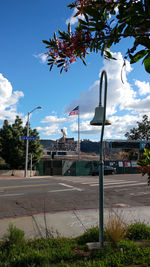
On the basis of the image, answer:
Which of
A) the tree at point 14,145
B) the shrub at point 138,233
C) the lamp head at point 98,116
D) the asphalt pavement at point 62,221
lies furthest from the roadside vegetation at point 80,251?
the tree at point 14,145

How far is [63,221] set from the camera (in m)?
6.72

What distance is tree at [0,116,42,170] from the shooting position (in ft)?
95.2

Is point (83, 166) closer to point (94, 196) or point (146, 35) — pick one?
point (94, 196)

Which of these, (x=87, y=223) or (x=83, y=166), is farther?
(x=83, y=166)

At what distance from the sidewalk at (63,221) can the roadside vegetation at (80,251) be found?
683 millimetres

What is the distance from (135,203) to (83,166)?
2306 centimetres

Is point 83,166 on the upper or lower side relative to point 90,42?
lower

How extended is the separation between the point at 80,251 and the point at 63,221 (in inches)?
101

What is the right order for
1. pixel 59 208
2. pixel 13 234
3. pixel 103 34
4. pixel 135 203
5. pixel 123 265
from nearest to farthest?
pixel 103 34
pixel 123 265
pixel 13 234
pixel 59 208
pixel 135 203

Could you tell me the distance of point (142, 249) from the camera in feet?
13.7

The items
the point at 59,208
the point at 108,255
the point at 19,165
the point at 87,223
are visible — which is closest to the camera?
the point at 108,255

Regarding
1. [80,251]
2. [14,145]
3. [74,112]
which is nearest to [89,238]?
[80,251]

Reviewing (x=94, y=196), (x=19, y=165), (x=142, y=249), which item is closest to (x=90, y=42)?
(x=142, y=249)

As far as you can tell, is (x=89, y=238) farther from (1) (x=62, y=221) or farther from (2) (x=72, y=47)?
(2) (x=72, y=47)
